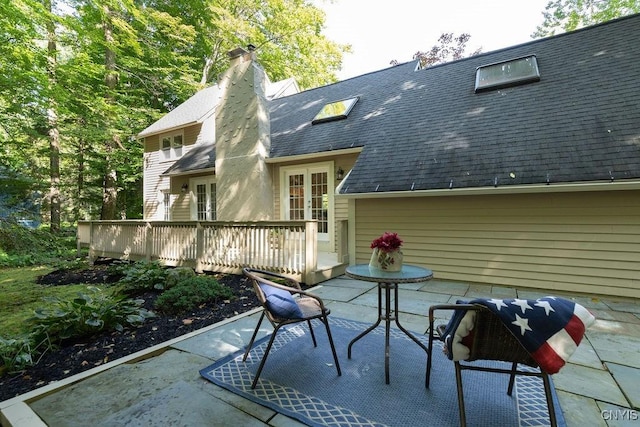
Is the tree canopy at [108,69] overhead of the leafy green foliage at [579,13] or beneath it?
beneath

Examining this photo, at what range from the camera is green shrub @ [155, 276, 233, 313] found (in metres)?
4.08

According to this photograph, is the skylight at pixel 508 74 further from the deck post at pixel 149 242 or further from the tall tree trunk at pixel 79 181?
the tall tree trunk at pixel 79 181

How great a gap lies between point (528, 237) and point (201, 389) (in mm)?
5236

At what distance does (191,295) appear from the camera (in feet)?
14.0

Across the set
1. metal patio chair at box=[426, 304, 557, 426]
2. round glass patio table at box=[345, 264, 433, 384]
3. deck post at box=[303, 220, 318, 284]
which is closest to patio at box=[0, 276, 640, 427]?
round glass patio table at box=[345, 264, 433, 384]

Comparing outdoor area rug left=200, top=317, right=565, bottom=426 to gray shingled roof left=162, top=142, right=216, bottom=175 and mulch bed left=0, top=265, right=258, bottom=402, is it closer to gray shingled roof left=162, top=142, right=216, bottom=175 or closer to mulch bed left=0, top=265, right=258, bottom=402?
mulch bed left=0, top=265, right=258, bottom=402

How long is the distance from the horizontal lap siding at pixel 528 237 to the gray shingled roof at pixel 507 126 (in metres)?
0.63

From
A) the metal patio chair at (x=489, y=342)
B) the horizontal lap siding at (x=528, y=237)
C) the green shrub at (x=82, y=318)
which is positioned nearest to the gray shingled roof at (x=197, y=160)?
the horizontal lap siding at (x=528, y=237)

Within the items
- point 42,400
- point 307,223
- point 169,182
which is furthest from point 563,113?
point 169,182

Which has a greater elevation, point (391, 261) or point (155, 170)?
point (155, 170)

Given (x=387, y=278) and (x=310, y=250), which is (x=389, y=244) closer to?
(x=387, y=278)

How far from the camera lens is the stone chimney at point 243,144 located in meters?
7.60

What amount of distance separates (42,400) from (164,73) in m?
15.6

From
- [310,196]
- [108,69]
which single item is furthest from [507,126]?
[108,69]
